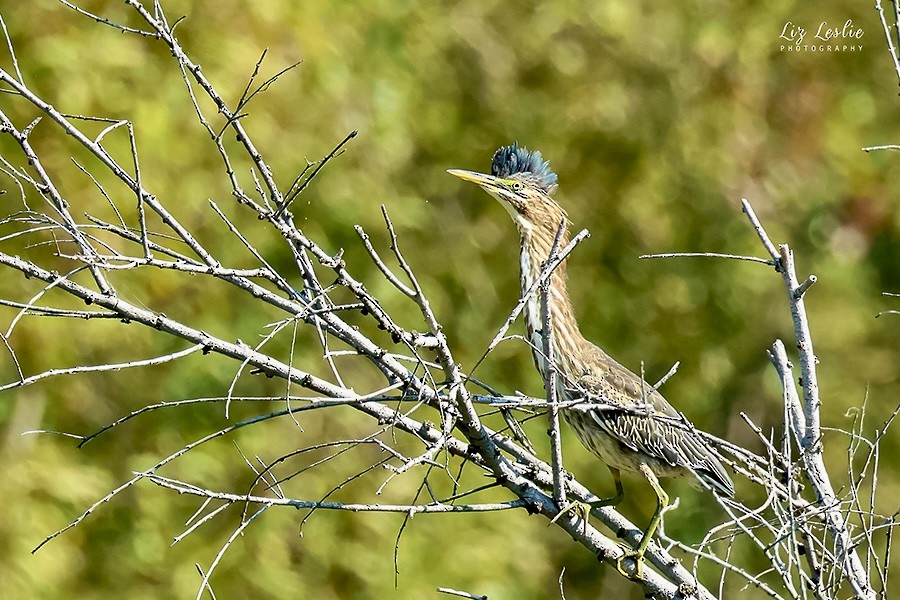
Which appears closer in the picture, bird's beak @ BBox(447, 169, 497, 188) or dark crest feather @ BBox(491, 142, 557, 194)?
bird's beak @ BBox(447, 169, 497, 188)

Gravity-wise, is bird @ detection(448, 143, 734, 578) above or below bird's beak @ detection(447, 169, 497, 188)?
below

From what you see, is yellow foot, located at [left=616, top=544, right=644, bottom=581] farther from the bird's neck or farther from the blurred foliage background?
the blurred foliage background

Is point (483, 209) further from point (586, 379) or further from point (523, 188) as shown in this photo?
point (586, 379)

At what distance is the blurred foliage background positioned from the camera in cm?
494

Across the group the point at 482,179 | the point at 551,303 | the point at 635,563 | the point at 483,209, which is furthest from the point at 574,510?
the point at 483,209

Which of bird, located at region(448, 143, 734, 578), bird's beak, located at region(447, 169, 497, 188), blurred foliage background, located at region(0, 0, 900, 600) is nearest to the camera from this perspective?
bird, located at region(448, 143, 734, 578)

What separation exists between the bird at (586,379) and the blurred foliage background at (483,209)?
1269 mm

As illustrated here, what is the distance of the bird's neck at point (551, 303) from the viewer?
3715 mm

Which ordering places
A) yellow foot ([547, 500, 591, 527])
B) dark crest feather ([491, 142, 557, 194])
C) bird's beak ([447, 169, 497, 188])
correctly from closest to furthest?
yellow foot ([547, 500, 591, 527])
bird's beak ([447, 169, 497, 188])
dark crest feather ([491, 142, 557, 194])

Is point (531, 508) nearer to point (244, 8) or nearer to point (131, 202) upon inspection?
point (131, 202)

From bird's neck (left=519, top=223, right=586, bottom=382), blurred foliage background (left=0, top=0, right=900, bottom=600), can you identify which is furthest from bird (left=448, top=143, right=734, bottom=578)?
blurred foliage background (left=0, top=0, right=900, bottom=600)

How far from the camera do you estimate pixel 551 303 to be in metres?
3.79

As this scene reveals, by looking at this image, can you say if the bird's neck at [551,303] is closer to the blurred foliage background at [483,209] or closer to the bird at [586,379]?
the bird at [586,379]

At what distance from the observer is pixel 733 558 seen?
5.55 meters
